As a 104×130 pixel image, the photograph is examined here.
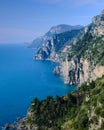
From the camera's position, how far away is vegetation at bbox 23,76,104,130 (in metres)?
113

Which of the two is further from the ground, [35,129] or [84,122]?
[35,129]

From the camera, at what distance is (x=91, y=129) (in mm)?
107562

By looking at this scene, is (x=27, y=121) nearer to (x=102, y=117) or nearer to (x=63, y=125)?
(x=63, y=125)

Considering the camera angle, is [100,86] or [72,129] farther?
[100,86]

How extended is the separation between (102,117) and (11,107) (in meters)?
102

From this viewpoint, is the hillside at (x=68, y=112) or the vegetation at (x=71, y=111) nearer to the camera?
the vegetation at (x=71, y=111)

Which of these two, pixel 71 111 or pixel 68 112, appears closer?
pixel 71 111

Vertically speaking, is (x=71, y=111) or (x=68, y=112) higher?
(x=68, y=112)

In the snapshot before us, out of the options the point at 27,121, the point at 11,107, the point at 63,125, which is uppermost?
the point at 11,107

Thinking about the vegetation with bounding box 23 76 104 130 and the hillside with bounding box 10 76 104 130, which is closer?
the vegetation with bounding box 23 76 104 130

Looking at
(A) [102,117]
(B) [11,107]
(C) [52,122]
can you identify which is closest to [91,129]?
(A) [102,117]

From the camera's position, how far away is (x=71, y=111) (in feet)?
452

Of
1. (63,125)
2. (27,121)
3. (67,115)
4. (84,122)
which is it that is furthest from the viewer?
(27,121)

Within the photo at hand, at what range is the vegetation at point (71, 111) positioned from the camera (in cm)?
11325
